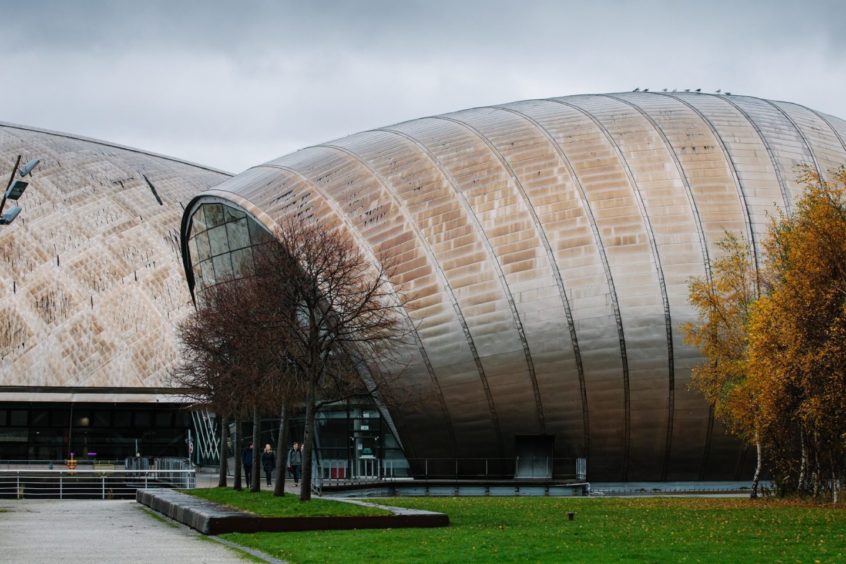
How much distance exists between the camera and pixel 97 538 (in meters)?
20.6

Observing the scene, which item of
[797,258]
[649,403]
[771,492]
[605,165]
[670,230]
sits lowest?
[771,492]

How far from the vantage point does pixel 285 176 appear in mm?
45812

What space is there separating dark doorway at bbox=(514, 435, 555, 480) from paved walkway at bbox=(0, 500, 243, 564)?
1388cm

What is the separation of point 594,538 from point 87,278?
151ft

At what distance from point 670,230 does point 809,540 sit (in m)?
23.1

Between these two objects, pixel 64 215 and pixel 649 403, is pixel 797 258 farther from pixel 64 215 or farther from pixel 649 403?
pixel 64 215

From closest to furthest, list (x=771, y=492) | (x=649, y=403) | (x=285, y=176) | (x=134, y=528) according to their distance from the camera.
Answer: (x=134, y=528) → (x=771, y=492) → (x=649, y=403) → (x=285, y=176)

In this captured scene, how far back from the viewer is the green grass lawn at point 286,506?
73.6 feet

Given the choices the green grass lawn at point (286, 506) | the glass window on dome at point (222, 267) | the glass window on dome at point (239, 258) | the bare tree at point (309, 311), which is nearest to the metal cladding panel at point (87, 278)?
the glass window on dome at point (222, 267)

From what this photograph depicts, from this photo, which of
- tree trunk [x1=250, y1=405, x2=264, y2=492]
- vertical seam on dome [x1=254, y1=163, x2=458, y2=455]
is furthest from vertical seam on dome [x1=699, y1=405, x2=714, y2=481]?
tree trunk [x1=250, y1=405, x2=264, y2=492]

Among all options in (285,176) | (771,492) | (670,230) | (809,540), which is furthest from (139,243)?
(809,540)

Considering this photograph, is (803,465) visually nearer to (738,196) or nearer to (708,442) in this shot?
(708,442)

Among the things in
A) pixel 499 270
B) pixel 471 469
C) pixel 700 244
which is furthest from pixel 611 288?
pixel 471 469

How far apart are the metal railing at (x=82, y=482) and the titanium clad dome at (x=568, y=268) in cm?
1022
